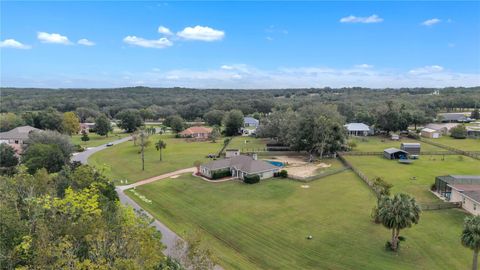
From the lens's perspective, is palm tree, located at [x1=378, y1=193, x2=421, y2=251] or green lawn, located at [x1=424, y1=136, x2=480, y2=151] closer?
palm tree, located at [x1=378, y1=193, x2=421, y2=251]

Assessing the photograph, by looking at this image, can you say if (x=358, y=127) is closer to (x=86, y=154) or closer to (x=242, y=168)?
(x=242, y=168)

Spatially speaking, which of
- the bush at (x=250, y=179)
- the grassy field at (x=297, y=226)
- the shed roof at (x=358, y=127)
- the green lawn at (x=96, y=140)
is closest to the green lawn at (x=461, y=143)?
the shed roof at (x=358, y=127)

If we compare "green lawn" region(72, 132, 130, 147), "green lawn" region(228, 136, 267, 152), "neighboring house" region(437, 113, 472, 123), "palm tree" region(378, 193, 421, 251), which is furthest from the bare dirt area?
"neighboring house" region(437, 113, 472, 123)

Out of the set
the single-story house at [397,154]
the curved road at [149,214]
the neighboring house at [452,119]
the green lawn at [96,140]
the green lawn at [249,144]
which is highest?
the neighboring house at [452,119]

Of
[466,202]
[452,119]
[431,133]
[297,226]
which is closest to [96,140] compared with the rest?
[297,226]

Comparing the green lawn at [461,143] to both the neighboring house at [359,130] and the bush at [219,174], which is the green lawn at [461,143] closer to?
the neighboring house at [359,130]

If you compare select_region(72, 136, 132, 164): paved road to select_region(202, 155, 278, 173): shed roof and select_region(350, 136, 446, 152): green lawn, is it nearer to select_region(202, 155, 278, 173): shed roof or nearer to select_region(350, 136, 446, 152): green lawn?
select_region(202, 155, 278, 173): shed roof
